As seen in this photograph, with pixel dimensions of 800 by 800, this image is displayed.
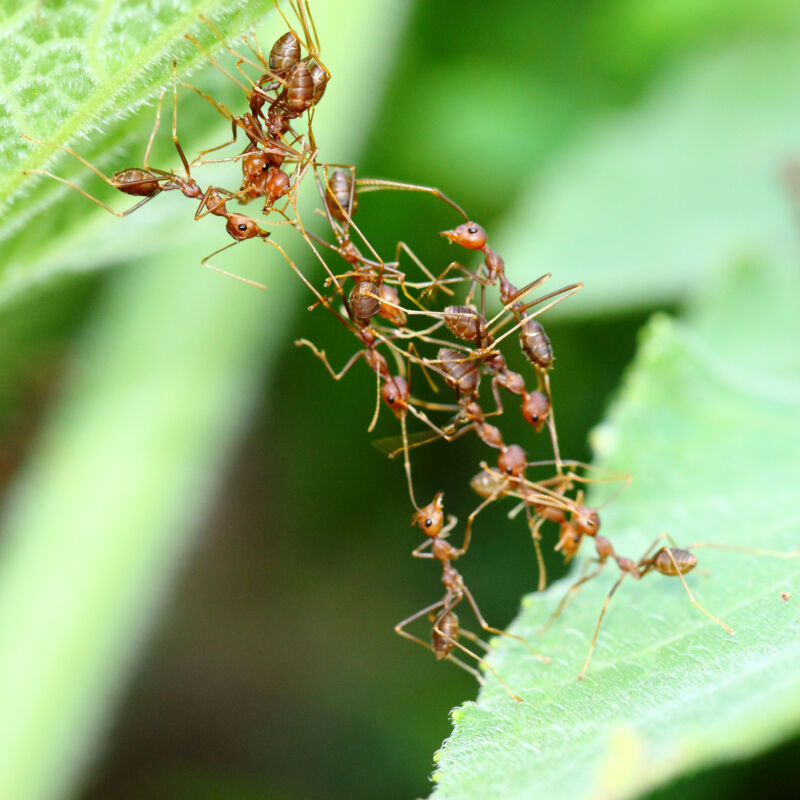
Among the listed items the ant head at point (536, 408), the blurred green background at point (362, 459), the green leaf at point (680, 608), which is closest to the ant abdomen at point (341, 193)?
the ant head at point (536, 408)

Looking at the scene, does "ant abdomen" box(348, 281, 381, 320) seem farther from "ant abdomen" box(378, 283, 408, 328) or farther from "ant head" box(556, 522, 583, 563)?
"ant head" box(556, 522, 583, 563)

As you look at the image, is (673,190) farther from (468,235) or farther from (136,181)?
(136,181)

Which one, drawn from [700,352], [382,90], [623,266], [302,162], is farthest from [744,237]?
[302,162]

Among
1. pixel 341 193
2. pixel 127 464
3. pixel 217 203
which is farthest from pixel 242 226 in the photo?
pixel 127 464

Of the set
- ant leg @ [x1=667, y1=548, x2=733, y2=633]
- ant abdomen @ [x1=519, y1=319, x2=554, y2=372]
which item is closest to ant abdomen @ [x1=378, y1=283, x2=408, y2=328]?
ant abdomen @ [x1=519, y1=319, x2=554, y2=372]

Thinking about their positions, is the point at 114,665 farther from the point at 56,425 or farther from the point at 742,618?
the point at 742,618

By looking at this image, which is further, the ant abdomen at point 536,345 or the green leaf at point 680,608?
the ant abdomen at point 536,345

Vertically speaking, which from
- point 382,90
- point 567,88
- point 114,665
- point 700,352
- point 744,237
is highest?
point 567,88

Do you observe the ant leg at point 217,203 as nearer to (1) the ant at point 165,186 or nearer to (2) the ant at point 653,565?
(1) the ant at point 165,186
